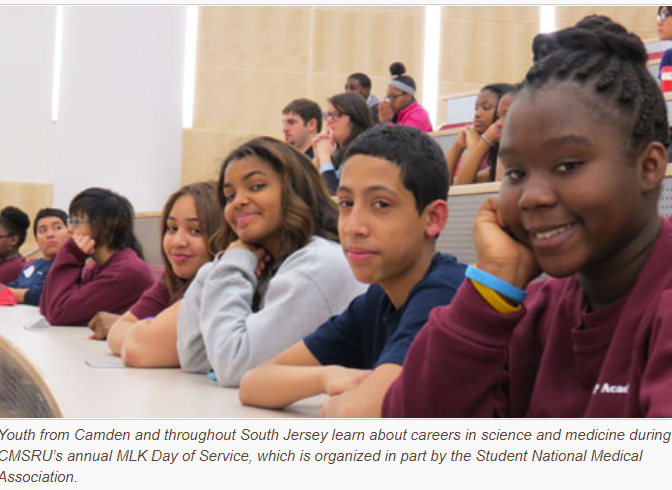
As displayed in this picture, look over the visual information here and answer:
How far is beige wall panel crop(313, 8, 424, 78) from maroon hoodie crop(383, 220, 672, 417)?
296 inches

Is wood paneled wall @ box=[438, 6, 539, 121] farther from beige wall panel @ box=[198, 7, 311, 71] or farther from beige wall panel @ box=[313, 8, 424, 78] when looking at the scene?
beige wall panel @ box=[198, 7, 311, 71]

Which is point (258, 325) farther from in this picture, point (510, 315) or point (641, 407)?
point (641, 407)

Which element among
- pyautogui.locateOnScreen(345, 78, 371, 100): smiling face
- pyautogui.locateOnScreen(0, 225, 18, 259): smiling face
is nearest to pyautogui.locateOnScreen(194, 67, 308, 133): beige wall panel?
pyautogui.locateOnScreen(345, 78, 371, 100): smiling face

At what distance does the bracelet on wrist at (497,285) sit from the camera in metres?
0.92

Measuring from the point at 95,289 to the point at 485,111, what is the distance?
2.48 m

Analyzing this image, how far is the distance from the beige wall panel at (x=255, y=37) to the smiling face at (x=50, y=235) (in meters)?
3.48

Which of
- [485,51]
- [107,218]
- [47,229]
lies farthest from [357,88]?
[107,218]

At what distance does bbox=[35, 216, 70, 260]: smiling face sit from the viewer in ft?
16.4

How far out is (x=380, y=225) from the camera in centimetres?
136

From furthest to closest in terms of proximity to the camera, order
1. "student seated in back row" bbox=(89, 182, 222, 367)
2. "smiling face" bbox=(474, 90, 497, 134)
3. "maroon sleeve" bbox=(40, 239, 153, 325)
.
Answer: "smiling face" bbox=(474, 90, 497, 134)
"maroon sleeve" bbox=(40, 239, 153, 325)
"student seated in back row" bbox=(89, 182, 222, 367)

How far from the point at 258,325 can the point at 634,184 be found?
1.01 m

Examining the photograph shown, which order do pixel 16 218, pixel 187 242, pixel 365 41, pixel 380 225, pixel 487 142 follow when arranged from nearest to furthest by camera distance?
pixel 380 225 < pixel 187 242 < pixel 487 142 < pixel 16 218 < pixel 365 41

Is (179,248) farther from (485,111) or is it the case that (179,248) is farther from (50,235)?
(50,235)
